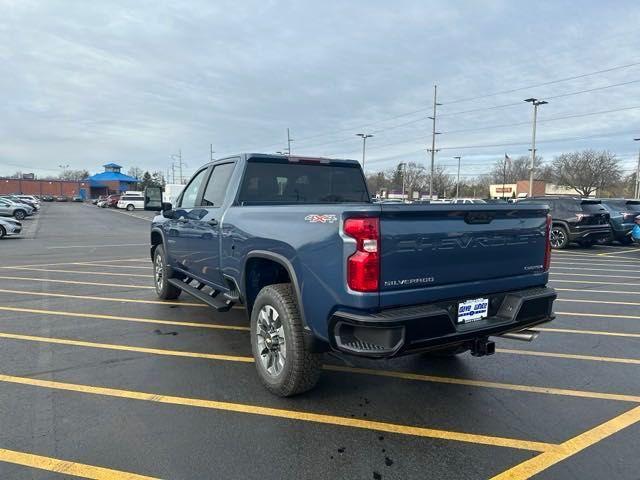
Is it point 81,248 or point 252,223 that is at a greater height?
point 252,223

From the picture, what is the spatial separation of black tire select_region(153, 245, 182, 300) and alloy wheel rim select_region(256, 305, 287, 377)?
3.29 m

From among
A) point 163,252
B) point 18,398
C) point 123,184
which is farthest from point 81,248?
point 123,184

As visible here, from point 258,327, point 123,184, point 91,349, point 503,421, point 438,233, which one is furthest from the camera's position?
point 123,184

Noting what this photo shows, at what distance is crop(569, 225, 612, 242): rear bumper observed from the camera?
15.1 m

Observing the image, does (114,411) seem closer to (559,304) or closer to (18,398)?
(18,398)

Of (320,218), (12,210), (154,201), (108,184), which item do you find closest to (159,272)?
(154,201)

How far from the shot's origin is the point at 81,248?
626 inches

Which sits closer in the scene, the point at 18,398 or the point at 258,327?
the point at 18,398

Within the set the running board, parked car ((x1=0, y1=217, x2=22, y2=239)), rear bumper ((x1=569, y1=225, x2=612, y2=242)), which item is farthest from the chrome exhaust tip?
parked car ((x1=0, y1=217, x2=22, y2=239))

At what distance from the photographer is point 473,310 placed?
347 centimetres

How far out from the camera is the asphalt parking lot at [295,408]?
293 cm

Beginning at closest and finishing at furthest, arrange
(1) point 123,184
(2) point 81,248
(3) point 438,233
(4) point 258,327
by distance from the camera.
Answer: (3) point 438,233
(4) point 258,327
(2) point 81,248
(1) point 123,184

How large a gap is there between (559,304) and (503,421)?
4.55 m

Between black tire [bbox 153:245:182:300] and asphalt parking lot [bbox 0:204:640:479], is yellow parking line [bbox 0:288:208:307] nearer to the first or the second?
black tire [bbox 153:245:182:300]
